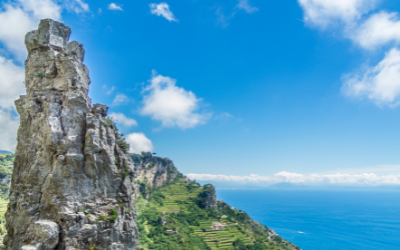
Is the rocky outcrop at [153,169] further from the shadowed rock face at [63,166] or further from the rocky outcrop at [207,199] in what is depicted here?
the shadowed rock face at [63,166]

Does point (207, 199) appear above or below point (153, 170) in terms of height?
below

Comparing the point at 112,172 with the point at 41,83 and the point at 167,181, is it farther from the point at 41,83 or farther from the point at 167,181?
the point at 167,181

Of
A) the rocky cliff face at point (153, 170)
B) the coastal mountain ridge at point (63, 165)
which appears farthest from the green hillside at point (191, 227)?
the coastal mountain ridge at point (63, 165)

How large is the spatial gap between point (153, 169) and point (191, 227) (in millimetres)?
40138

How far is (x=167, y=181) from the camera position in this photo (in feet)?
333

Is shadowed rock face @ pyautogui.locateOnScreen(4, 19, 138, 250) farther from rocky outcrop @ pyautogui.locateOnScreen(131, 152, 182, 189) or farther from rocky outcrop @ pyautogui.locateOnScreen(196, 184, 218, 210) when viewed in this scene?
rocky outcrop @ pyautogui.locateOnScreen(131, 152, 182, 189)

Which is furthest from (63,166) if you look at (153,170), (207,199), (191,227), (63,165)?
(153,170)

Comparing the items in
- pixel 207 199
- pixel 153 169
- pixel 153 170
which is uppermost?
pixel 153 169

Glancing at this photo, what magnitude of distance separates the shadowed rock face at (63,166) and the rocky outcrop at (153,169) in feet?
246

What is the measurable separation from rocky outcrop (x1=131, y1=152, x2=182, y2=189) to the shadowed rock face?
74.9m

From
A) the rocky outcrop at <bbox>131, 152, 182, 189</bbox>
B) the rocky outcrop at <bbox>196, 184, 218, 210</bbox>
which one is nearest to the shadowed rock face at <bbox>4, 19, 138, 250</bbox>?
the rocky outcrop at <bbox>196, 184, 218, 210</bbox>

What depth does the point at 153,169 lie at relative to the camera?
316 feet

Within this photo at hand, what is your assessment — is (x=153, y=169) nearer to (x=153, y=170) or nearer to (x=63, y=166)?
(x=153, y=170)

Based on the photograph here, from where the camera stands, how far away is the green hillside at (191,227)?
50.2m
